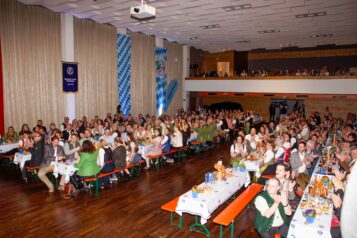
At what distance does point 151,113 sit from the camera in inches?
695

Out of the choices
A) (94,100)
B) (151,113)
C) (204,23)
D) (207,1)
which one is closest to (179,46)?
(151,113)

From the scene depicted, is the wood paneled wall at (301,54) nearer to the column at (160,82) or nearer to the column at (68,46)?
the column at (160,82)

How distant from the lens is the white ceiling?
985 centimetres

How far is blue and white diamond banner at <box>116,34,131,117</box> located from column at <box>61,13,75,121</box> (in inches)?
Answer: 116

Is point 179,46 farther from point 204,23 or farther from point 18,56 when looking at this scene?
point 18,56

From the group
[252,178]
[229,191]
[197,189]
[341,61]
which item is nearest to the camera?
[197,189]

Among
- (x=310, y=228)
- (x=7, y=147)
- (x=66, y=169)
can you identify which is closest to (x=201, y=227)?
(x=310, y=228)

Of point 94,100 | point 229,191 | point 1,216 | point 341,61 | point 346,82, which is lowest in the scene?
point 1,216

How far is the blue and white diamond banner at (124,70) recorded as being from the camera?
15.0 metres

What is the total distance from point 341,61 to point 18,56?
1954 centimetres

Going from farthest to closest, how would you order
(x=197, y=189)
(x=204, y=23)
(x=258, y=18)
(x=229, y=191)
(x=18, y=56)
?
(x=204, y=23)
(x=258, y=18)
(x=18, y=56)
(x=229, y=191)
(x=197, y=189)

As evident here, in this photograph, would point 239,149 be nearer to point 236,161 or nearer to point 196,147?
point 236,161

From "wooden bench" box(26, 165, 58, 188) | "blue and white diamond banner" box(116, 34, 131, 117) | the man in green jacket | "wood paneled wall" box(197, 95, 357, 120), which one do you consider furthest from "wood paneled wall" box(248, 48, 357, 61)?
"wooden bench" box(26, 165, 58, 188)

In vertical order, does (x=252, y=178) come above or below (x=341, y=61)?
below
